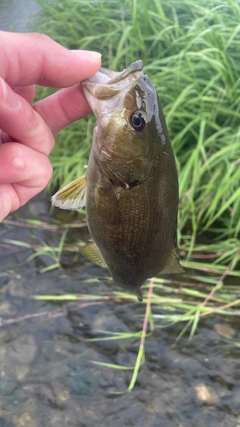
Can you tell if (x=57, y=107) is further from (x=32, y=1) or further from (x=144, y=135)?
(x=32, y=1)

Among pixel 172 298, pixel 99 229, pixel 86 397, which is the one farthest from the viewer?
pixel 172 298

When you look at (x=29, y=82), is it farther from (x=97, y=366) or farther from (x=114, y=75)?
(x=97, y=366)

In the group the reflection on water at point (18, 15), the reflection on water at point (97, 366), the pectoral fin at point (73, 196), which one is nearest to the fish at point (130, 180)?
the pectoral fin at point (73, 196)

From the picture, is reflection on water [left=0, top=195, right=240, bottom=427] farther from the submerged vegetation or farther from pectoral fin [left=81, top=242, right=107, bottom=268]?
pectoral fin [left=81, top=242, right=107, bottom=268]

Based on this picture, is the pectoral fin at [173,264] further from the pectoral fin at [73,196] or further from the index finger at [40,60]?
the index finger at [40,60]

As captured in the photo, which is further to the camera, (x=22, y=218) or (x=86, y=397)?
(x=22, y=218)

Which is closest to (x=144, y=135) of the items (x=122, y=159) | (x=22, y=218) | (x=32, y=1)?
(x=122, y=159)
